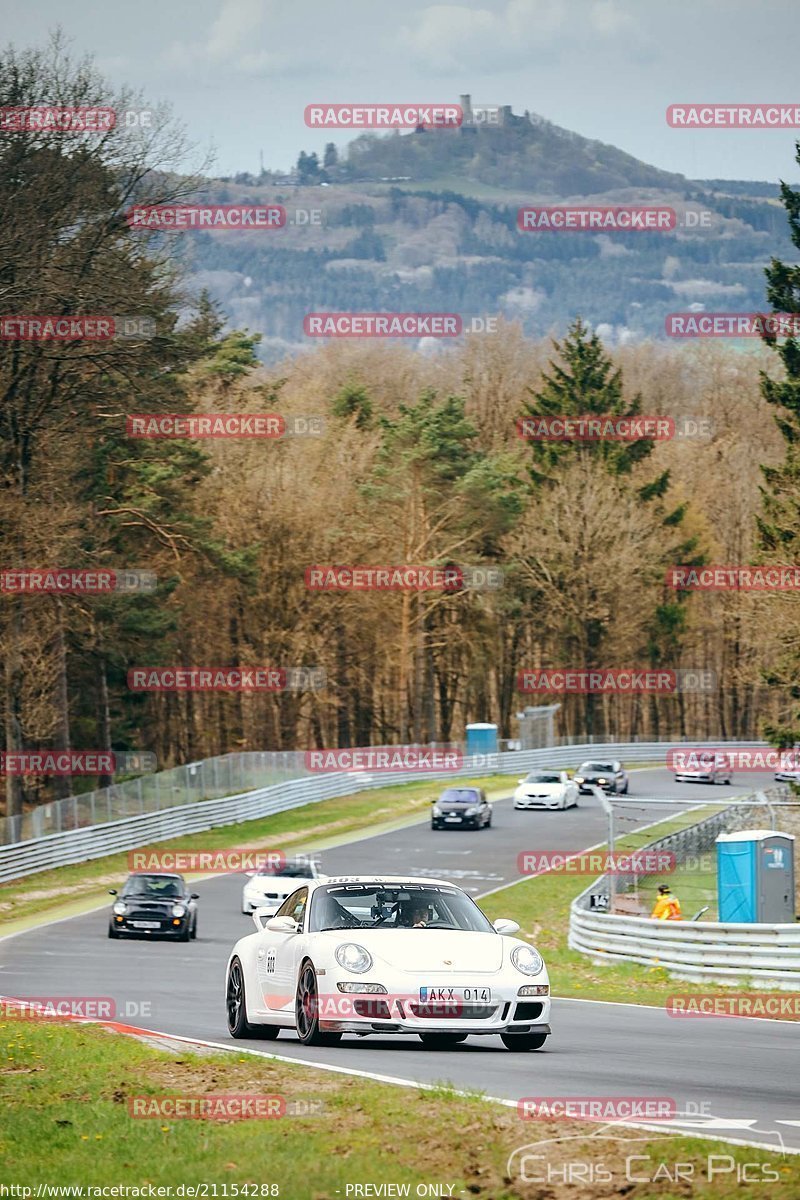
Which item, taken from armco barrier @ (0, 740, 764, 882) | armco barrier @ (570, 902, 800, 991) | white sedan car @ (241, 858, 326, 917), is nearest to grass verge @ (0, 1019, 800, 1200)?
armco barrier @ (570, 902, 800, 991)

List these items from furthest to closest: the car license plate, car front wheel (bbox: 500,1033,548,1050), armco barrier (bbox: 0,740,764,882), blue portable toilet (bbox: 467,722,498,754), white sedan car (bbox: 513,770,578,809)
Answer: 1. blue portable toilet (bbox: 467,722,498,754)
2. white sedan car (bbox: 513,770,578,809)
3. armco barrier (bbox: 0,740,764,882)
4. car front wheel (bbox: 500,1033,548,1050)
5. the car license plate

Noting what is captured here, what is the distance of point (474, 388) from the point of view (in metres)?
100

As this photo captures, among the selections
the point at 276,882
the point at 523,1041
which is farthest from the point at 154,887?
the point at 523,1041

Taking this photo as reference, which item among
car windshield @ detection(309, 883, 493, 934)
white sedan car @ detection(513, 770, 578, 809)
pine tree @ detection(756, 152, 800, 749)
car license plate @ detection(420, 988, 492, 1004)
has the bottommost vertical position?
white sedan car @ detection(513, 770, 578, 809)

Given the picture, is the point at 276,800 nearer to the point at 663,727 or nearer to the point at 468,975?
the point at 468,975

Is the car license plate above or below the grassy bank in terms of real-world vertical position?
above

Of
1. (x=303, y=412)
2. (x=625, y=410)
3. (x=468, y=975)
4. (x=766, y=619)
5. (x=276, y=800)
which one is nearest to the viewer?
(x=468, y=975)

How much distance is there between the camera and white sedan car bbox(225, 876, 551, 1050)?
41.4 feet

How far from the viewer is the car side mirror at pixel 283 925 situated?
13625 mm

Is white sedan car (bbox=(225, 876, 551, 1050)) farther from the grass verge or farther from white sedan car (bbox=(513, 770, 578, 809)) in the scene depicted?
white sedan car (bbox=(513, 770, 578, 809))

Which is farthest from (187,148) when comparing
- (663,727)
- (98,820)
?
(663,727)

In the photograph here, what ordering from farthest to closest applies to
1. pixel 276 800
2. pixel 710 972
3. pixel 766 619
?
1. pixel 276 800
2. pixel 766 619
3. pixel 710 972

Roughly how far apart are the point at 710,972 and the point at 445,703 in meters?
72.0

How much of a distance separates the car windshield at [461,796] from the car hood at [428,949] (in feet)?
131
